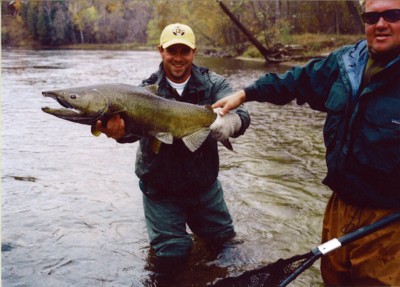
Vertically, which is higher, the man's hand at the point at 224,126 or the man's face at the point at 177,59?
the man's face at the point at 177,59

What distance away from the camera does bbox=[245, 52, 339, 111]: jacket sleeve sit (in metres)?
3.04

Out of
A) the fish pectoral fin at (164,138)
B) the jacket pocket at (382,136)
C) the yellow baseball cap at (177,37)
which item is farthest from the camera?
A: the yellow baseball cap at (177,37)

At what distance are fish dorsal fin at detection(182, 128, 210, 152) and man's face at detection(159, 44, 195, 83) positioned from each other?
65 cm

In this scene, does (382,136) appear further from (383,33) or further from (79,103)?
(79,103)

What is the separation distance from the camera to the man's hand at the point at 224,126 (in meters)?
3.55

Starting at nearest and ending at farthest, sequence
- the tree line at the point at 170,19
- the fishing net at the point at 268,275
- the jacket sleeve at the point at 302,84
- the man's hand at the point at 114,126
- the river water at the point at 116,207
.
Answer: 1. the fishing net at the point at 268,275
2. the jacket sleeve at the point at 302,84
3. the man's hand at the point at 114,126
4. the river water at the point at 116,207
5. the tree line at the point at 170,19

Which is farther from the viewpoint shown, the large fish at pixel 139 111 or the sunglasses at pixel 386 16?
the large fish at pixel 139 111

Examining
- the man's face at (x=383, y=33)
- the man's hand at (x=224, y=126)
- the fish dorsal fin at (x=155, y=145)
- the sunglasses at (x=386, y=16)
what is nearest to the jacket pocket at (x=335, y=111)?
the man's face at (x=383, y=33)

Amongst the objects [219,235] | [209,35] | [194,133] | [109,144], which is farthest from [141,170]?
[209,35]

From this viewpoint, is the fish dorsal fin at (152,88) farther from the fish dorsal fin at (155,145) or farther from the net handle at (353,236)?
the net handle at (353,236)

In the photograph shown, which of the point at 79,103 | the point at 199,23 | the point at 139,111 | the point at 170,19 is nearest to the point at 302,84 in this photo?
the point at 139,111

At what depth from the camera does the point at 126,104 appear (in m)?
3.31

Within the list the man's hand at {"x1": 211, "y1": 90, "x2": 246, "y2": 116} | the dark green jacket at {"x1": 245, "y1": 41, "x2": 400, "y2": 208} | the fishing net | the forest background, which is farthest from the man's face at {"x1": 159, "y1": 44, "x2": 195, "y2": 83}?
the forest background

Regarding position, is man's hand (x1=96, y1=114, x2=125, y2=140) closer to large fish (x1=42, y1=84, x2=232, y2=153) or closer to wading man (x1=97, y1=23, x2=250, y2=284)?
large fish (x1=42, y1=84, x2=232, y2=153)
